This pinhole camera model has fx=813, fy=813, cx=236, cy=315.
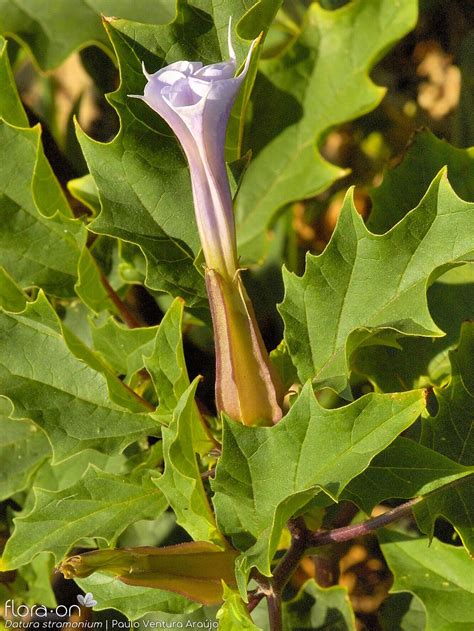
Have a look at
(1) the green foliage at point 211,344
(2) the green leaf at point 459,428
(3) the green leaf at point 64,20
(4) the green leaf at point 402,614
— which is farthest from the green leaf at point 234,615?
(3) the green leaf at point 64,20

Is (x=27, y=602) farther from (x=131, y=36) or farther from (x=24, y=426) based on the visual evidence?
(x=131, y=36)

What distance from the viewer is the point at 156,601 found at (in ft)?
2.37

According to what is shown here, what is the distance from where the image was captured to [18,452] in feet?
3.28

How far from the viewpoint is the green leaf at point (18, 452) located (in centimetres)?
99

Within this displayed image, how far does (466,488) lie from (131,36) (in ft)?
1.74

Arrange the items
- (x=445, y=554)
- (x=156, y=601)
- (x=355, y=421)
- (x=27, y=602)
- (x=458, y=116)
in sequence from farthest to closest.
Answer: (x=458, y=116) < (x=27, y=602) < (x=445, y=554) < (x=156, y=601) < (x=355, y=421)

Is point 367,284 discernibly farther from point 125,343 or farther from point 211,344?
point 211,344

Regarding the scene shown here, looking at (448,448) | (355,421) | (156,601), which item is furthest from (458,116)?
(156,601)

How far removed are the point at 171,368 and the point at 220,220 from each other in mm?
148

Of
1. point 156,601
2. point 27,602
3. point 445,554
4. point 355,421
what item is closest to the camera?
point 355,421

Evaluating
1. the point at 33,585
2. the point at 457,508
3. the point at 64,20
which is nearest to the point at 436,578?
the point at 457,508

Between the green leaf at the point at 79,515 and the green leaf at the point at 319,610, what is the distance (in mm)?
262

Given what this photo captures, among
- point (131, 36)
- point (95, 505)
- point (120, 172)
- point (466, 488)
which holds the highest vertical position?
point (131, 36)

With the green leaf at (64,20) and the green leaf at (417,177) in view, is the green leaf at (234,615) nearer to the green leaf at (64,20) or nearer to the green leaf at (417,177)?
the green leaf at (417,177)
